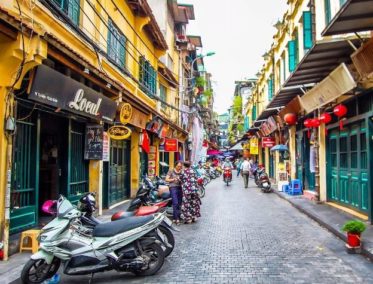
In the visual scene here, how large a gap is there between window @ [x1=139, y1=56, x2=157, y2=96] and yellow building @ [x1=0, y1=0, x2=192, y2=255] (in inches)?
6.0

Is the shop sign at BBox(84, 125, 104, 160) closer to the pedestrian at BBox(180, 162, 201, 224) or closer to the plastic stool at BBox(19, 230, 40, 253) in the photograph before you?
the pedestrian at BBox(180, 162, 201, 224)

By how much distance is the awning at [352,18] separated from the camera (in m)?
6.77

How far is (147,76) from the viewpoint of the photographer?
1961 centimetres

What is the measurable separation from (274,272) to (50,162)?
24.3 ft

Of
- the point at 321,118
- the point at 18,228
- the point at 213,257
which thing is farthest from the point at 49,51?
the point at 321,118

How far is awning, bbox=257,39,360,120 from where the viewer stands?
367 inches

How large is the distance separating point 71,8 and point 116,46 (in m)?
4.12

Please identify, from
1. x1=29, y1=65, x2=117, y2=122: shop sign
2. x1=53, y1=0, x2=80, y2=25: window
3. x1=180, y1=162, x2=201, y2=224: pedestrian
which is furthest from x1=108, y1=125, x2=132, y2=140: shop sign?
x1=53, y1=0, x2=80, y2=25: window

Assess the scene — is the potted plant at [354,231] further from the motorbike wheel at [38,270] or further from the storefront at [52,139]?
the storefront at [52,139]

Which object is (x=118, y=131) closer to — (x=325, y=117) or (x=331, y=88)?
(x=331, y=88)

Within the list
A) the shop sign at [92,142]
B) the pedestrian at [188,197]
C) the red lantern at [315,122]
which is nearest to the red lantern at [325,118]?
the red lantern at [315,122]

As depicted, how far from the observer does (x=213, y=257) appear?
23.7 feet

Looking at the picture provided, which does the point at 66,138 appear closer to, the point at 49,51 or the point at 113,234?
the point at 49,51

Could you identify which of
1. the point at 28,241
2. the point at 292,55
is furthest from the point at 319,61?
the point at 28,241
